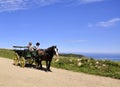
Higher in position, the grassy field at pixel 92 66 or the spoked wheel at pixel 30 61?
the spoked wheel at pixel 30 61

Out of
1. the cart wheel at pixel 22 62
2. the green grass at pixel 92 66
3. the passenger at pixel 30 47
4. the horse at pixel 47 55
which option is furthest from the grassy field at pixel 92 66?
the cart wheel at pixel 22 62

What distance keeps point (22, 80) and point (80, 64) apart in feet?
35.9

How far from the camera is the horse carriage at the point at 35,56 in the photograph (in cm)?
2823

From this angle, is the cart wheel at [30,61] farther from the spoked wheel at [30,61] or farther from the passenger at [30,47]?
the passenger at [30,47]

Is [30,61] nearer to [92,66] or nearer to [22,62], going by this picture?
[22,62]

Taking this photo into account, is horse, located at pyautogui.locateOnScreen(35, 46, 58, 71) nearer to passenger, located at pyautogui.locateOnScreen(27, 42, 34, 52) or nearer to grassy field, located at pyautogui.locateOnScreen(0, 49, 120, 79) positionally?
passenger, located at pyautogui.locateOnScreen(27, 42, 34, 52)

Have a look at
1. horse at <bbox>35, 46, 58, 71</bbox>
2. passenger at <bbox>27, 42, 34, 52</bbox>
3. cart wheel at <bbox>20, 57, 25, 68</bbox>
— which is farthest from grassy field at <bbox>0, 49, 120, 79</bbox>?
cart wheel at <bbox>20, 57, 25, 68</bbox>

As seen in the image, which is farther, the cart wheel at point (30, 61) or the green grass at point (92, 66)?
the cart wheel at point (30, 61)

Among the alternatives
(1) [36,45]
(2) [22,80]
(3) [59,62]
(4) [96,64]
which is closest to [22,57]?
(1) [36,45]

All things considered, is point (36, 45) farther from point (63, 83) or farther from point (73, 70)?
point (63, 83)

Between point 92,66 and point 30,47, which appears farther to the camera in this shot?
point 30,47

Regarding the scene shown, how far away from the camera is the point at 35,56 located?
30234 mm

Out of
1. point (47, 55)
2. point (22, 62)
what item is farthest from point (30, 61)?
point (47, 55)

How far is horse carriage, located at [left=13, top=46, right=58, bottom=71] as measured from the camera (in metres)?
28.2
